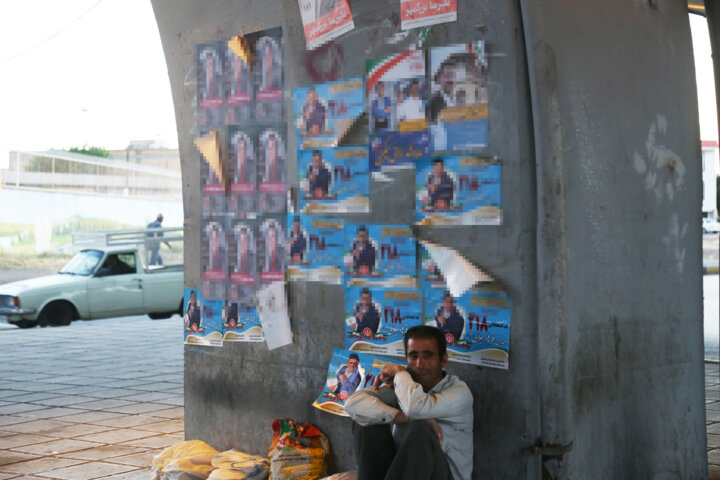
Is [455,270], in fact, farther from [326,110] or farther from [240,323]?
[240,323]

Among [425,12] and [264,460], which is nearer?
[425,12]

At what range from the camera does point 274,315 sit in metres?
5.84

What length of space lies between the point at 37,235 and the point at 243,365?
2840 centimetres

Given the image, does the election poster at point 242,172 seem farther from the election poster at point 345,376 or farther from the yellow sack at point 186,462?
the yellow sack at point 186,462

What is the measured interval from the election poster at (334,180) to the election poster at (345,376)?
85 cm

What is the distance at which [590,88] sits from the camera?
4.72 m

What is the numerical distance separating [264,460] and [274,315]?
90cm

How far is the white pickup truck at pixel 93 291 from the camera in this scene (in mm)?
16688

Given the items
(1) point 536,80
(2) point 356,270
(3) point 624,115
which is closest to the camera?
(1) point 536,80

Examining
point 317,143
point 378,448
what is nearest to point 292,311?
point 317,143

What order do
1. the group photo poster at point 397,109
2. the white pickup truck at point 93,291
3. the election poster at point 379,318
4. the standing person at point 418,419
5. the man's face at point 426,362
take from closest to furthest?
the standing person at point 418,419 < the man's face at point 426,362 < the group photo poster at point 397,109 < the election poster at point 379,318 < the white pickup truck at point 93,291

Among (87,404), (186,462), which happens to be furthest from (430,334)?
(87,404)

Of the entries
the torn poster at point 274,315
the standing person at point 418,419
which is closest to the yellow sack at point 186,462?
the torn poster at point 274,315

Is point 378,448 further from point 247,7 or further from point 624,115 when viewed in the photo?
point 247,7
